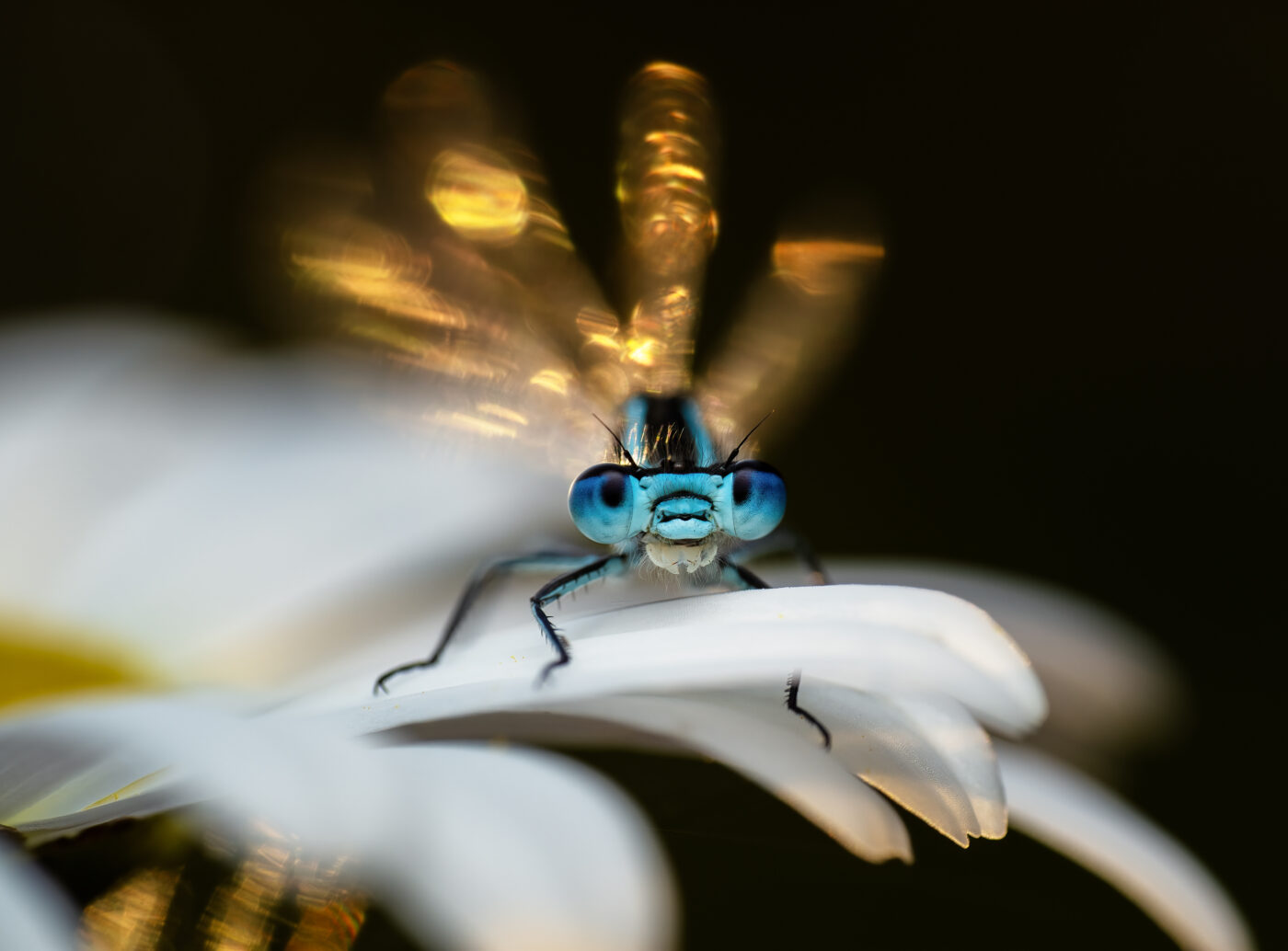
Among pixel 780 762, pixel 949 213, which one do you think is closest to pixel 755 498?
pixel 780 762

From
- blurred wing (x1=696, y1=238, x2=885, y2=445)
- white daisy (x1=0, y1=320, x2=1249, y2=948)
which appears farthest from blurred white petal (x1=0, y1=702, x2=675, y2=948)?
blurred wing (x1=696, y1=238, x2=885, y2=445)

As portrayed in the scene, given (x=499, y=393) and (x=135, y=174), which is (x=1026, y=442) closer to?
(x=499, y=393)

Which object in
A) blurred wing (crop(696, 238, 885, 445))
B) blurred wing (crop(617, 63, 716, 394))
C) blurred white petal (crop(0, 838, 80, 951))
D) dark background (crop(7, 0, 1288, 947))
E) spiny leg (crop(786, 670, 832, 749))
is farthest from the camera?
dark background (crop(7, 0, 1288, 947))

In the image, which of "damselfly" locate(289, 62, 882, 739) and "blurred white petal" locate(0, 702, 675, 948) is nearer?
"blurred white petal" locate(0, 702, 675, 948)

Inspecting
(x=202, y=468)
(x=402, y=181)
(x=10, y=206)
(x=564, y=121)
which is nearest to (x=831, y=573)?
(x=402, y=181)

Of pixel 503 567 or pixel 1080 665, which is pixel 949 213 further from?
pixel 503 567

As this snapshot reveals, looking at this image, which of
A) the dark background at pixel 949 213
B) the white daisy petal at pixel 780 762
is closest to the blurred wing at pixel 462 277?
the white daisy petal at pixel 780 762

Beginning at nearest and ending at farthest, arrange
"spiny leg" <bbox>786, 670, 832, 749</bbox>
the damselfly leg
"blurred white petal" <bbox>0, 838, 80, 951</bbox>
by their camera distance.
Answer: "blurred white petal" <bbox>0, 838, 80, 951</bbox> < "spiny leg" <bbox>786, 670, 832, 749</bbox> < the damselfly leg

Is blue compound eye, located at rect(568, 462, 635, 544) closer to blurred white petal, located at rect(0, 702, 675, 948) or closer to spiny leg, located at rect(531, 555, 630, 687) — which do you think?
spiny leg, located at rect(531, 555, 630, 687)
